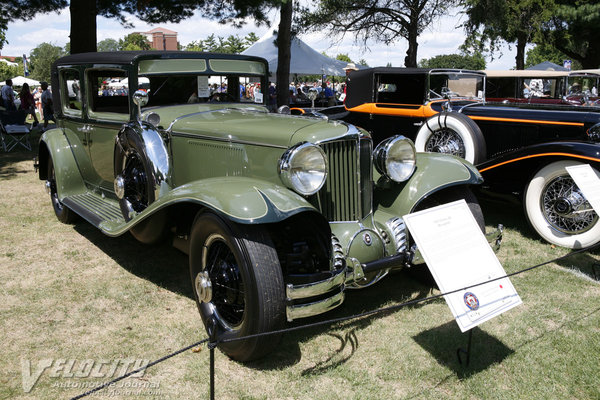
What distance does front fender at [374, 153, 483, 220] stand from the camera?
133 inches

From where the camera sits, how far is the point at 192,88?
14.0ft

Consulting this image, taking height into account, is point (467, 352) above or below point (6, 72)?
below

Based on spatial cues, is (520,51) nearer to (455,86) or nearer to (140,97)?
(455,86)

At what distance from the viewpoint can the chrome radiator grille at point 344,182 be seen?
3.09 metres

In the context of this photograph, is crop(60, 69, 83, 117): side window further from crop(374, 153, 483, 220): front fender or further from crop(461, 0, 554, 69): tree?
crop(461, 0, 554, 69): tree

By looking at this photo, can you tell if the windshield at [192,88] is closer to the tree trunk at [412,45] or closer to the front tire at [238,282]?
the front tire at [238,282]

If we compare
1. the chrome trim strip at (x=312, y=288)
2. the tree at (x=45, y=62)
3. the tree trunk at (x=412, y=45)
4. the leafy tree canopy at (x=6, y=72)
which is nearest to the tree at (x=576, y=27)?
the tree trunk at (x=412, y=45)

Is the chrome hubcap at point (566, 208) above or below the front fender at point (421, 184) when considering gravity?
below

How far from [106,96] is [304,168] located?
3.09 metres

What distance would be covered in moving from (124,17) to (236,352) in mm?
11645

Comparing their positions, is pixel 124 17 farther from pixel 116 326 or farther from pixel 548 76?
pixel 116 326

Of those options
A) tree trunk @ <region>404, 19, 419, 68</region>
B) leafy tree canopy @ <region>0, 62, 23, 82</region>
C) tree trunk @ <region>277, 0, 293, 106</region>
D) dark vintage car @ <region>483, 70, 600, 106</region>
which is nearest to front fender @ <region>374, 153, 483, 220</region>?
dark vintage car @ <region>483, 70, 600, 106</region>

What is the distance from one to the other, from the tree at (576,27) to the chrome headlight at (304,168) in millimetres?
18432

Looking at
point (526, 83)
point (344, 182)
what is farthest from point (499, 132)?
point (526, 83)
